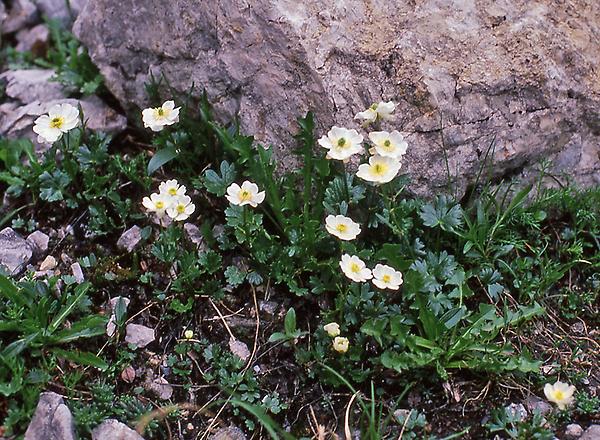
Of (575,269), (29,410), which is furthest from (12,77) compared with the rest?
(575,269)

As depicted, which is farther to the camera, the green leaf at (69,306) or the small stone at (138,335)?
the small stone at (138,335)

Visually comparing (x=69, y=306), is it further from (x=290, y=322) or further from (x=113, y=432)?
(x=290, y=322)

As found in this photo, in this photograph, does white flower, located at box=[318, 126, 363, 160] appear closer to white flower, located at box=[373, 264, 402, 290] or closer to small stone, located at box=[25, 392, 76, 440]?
white flower, located at box=[373, 264, 402, 290]

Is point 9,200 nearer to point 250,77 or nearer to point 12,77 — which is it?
point 12,77

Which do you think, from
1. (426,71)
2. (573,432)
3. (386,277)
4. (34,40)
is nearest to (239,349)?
(386,277)

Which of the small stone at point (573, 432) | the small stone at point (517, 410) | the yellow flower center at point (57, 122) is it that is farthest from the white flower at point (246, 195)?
the small stone at point (573, 432)

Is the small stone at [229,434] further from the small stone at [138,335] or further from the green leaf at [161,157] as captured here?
the green leaf at [161,157]
